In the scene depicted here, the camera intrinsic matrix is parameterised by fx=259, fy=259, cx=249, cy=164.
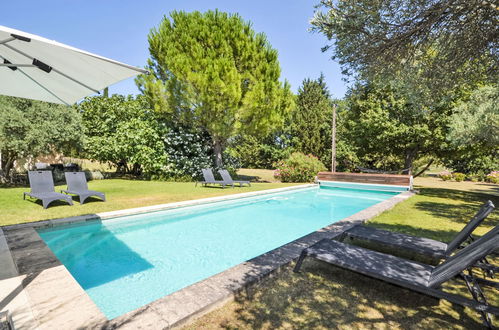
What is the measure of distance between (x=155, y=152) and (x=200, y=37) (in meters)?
8.53

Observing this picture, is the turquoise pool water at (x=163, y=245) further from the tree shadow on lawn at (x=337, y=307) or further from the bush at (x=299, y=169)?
the bush at (x=299, y=169)

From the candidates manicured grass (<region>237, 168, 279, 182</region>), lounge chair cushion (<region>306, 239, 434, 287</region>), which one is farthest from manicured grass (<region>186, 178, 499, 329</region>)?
manicured grass (<region>237, 168, 279, 182</region>)

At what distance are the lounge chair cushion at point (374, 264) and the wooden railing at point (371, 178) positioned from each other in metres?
13.9

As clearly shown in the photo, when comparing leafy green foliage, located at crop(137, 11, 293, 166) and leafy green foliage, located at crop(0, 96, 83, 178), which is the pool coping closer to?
leafy green foliage, located at crop(0, 96, 83, 178)

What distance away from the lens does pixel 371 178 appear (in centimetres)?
1731

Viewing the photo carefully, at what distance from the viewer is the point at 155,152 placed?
1852 cm

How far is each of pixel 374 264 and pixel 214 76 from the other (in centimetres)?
1518

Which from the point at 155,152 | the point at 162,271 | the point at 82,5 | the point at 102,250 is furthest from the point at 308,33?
the point at 155,152

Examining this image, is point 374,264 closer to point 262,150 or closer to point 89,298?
point 89,298

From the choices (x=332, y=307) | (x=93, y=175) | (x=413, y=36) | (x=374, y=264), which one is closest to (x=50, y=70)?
(x=332, y=307)

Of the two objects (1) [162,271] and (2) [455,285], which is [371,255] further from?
(1) [162,271]

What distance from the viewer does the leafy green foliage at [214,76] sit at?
1666cm

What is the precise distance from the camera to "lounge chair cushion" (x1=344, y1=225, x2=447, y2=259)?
13.3 feet

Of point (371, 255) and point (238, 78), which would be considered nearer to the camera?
point (371, 255)
